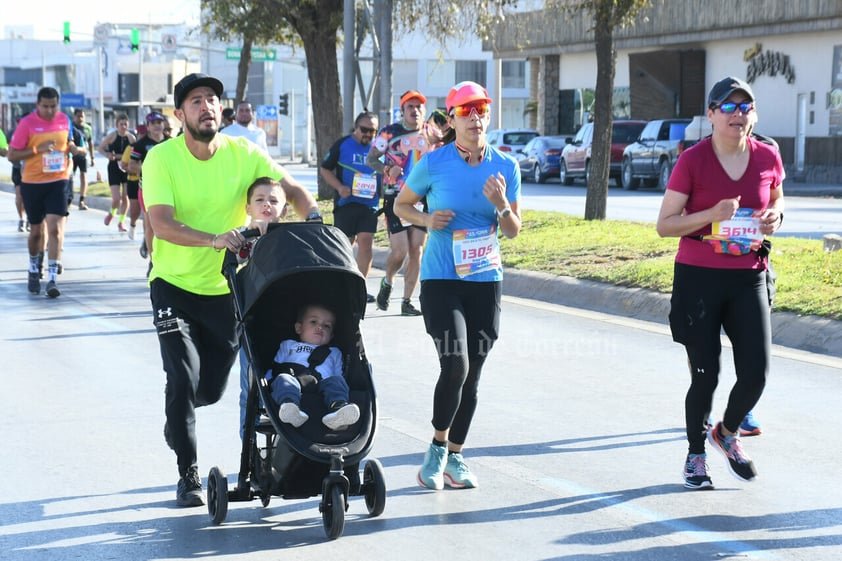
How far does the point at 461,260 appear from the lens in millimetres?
6566

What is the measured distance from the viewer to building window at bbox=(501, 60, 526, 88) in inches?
3594

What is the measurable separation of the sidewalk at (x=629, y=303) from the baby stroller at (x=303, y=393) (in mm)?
5284

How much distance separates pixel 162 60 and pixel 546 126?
253 feet

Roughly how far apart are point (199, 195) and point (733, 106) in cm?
249

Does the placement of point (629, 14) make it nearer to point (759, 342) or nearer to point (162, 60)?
point (759, 342)

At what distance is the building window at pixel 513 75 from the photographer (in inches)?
3594

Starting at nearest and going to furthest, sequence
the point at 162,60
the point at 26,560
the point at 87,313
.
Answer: the point at 26,560
the point at 87,313
the point at 162,60

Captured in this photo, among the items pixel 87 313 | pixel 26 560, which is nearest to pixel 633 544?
pixel 26 560

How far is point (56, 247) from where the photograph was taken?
1420 cm

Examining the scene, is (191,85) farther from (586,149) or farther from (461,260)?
(586,149)

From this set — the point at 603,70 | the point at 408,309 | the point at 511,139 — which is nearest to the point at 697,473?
the point at 408,309

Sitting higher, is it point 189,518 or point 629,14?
point 629,14

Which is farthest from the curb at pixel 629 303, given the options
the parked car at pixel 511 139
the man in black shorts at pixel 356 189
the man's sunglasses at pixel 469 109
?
the parked car at pixel 511 139

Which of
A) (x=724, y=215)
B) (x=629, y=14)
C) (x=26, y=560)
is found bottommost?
(x=26, y=560)
